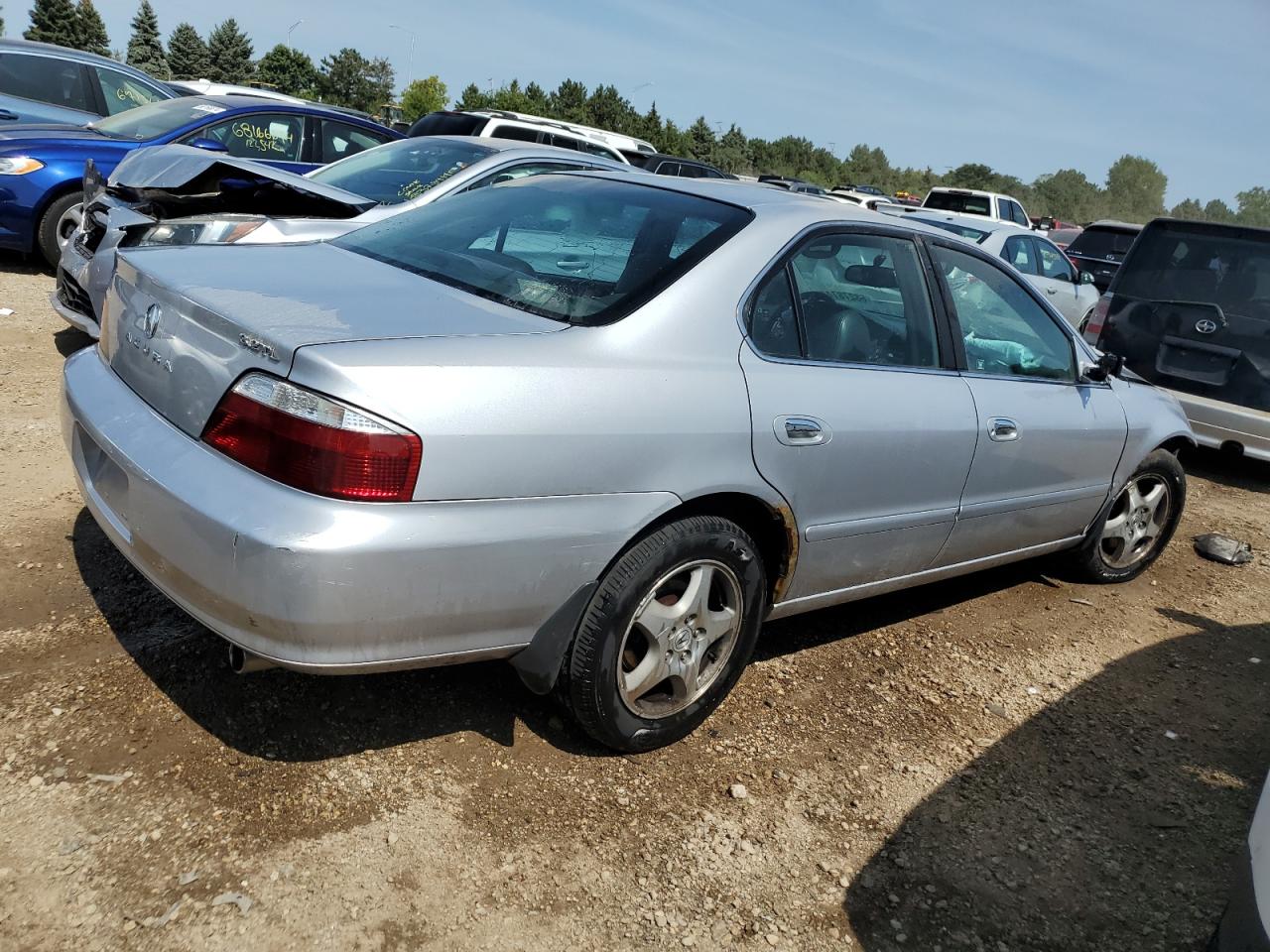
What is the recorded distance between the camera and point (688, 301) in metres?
2.79

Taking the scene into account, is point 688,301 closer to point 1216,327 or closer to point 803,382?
point 803,382

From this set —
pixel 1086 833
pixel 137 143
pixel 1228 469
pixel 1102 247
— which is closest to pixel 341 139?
pixel 137 143

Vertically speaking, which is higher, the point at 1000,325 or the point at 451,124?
the point at 451,124

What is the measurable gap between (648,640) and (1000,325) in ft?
6.94

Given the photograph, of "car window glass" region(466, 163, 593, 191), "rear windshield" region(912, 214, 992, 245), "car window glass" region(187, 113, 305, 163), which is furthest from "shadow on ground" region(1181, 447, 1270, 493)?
"car window glass" region(187, 113, 305, 163)

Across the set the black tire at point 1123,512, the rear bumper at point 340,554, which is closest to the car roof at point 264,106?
the rear bumper at point 340,554

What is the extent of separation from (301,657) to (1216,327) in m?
6.74

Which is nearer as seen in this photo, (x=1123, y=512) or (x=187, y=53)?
(x=1123, y=512)

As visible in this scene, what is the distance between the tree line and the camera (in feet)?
201

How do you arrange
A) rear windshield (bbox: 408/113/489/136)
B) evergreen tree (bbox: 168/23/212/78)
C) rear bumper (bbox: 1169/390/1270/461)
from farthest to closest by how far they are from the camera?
evergreen tree (bbox: 168/23/212/78), rear windshield (bbox: 408/113/489/136), rear bumper (bbox: 1169/390/1270/461)

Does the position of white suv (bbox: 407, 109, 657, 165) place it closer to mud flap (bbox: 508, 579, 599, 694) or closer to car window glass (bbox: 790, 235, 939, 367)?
car window glass (bbox: 790, 235, 939, 367)

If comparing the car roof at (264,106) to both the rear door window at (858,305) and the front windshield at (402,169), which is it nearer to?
the front windshield at (402,169)

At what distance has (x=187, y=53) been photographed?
7500 centimetres

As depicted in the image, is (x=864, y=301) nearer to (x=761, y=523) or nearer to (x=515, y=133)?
(x=761, y=523)
